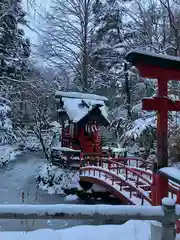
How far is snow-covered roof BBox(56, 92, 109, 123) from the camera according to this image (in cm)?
1585

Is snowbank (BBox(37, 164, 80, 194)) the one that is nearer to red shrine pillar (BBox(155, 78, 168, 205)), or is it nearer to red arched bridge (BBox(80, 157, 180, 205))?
red arched bridge (BBox(80, 157, 180, 205))

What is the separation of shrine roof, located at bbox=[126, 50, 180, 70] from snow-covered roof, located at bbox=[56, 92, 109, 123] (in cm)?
1106

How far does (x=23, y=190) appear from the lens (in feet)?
40.5

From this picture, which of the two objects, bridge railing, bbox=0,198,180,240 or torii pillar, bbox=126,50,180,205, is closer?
bridge railing, bbox=0,198,180,240

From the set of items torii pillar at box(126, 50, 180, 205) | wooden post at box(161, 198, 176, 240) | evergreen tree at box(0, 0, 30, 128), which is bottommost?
wooden post at box(161, 198, 176, 240)

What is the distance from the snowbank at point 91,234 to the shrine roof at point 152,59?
2409mm

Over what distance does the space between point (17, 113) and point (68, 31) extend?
7.73 m

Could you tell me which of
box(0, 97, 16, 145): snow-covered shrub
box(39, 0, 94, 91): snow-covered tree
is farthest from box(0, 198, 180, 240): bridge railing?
box(39, 0, 94, 91): snow-covered tree

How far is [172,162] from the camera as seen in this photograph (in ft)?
35.0

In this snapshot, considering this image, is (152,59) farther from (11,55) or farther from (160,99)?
(11,55)

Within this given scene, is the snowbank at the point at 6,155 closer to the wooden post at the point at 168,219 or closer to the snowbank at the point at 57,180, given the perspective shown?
the snowbank at the point at 57,180

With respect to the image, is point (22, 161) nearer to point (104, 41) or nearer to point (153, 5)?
point (104, 41)

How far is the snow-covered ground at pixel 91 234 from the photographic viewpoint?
3.02 metres

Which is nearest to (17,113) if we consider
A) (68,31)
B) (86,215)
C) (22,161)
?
(22,161)
